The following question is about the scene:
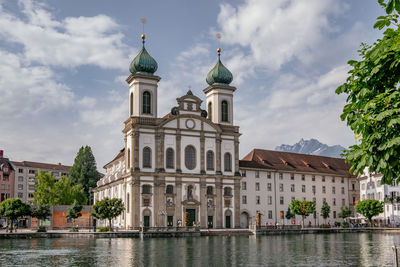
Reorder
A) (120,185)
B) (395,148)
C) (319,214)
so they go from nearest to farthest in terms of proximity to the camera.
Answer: (395,148)
(120,185)
(319,214)

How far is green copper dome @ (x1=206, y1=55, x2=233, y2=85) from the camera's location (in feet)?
287

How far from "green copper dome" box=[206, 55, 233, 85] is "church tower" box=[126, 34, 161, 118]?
10425mm

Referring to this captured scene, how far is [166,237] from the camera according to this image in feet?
206

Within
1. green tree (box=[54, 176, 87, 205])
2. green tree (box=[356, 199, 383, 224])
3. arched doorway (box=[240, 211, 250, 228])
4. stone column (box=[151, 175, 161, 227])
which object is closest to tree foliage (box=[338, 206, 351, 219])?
green tree (box=[356, 199, 383, 224])

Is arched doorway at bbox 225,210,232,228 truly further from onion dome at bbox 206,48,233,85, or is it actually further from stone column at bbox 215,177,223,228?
onion dome at bbox 206,48,233,85

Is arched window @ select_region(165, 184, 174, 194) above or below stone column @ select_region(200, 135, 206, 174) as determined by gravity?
below

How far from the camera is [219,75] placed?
87.4 meters

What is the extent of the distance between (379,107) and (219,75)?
76576 mm

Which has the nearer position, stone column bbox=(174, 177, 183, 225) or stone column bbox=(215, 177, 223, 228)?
stone column bbox=(174, 177, 183, 225)

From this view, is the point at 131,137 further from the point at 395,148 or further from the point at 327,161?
the point at 395,148

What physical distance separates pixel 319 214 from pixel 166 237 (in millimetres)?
39738

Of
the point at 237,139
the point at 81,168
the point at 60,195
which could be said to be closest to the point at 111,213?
the point at 237,139

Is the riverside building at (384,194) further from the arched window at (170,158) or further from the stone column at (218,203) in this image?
the arched window at (170,158)

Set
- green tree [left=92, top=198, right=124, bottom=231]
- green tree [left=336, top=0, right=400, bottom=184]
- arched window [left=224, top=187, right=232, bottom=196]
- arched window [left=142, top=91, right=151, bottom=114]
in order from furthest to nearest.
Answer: arched window [left=224, top=187, right=232, bottom=196], arched window [left=142, top=91, right=151, bottom=114], green tree [left=92, top=198, right=124, bottom=231], green tree [left=336, top=0, right=400, bottom=184]
